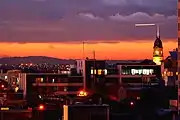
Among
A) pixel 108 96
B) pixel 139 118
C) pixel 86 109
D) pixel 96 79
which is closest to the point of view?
pixel 86 109

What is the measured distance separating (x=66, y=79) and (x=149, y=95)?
45.2m

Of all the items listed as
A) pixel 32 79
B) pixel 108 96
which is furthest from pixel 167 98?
pixel 32 79

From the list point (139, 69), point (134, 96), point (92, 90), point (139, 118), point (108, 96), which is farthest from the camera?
point (139, 69)

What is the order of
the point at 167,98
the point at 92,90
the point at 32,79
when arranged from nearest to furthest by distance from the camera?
the point at 167,98 → the point at 92,90 → the point at 32,79

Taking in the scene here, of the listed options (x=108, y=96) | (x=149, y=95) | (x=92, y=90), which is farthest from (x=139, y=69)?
(x=149, y=95)

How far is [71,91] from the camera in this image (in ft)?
403

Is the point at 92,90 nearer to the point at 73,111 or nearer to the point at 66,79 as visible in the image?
the point at 66,79

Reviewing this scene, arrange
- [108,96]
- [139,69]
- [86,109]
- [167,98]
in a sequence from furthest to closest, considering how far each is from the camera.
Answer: [139,69] < [108,96] < [167,98] < [86,109]

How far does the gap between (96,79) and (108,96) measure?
79.3 feet

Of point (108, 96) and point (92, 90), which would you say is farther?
point (92, 90)

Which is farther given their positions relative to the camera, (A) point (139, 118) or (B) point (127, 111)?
(B) point (127, 111)

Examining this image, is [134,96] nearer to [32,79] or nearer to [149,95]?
[149,95]

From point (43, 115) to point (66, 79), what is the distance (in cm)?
5312

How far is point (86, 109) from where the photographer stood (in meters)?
53.3
